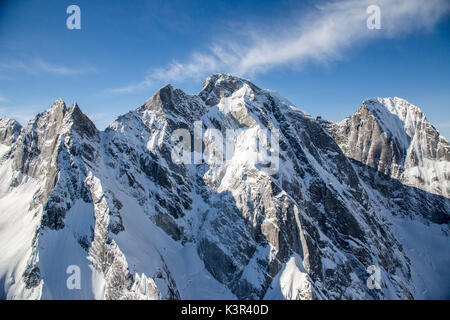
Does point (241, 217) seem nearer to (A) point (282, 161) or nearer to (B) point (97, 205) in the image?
(A) point (282, 161)

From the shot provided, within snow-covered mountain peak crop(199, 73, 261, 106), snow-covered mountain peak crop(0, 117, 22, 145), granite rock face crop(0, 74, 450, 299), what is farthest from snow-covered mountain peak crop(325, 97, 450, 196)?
snow-covered mountain peak crop(0, 117, 22, 145)

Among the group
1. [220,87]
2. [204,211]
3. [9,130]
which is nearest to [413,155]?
[220,87]

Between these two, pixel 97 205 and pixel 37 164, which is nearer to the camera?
pixel 97 205

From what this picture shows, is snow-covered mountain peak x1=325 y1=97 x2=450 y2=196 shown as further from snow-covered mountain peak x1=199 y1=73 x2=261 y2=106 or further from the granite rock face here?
snow-covered mountain peak x1=199 y1=73 x2=261 y2=106

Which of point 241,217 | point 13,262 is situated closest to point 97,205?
point 13,262

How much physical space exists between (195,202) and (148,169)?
81.9ft

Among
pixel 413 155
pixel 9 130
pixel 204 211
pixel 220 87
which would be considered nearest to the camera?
pixel 204 211

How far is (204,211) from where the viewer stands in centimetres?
12938

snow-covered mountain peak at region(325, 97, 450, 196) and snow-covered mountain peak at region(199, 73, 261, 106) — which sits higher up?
snow-covered mountain peak at region(199, 73, 261, 106)

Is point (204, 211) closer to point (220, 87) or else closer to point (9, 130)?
point (220, 87)

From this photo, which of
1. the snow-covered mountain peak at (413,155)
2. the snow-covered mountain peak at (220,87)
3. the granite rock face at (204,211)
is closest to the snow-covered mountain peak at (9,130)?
the granite rock face at (204,211)

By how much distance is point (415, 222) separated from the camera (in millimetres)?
173875

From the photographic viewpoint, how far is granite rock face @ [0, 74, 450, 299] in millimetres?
101188
